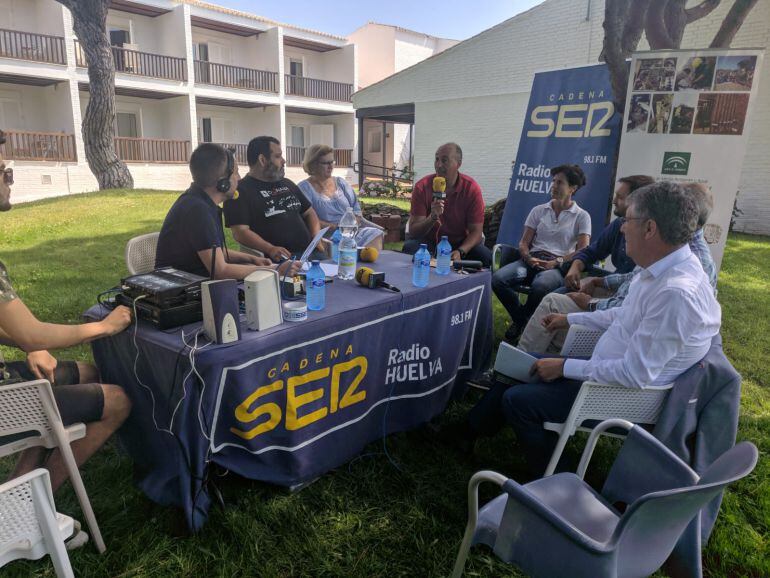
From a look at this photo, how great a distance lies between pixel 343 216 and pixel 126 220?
649 cm

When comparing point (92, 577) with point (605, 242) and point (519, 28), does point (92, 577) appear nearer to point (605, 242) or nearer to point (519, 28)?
point (605, 242)

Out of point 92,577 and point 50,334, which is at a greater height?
point 50,334

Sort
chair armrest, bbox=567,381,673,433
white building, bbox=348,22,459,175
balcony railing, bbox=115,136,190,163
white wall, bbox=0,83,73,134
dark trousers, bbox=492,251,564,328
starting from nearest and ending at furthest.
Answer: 1. chair armrest, bbox=567,381,673,433
2. dark trousers, bbox=492,251,564,328
3. white wall, bbox=0,83,73,134
4. balcony railing, bbox=115,136,190,163
5. white building, bbox=348,22,459,175

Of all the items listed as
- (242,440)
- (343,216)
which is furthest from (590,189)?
(242,440)

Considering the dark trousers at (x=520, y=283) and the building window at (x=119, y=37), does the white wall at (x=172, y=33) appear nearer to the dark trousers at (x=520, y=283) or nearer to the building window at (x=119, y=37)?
the building window at (x=119, y=37)

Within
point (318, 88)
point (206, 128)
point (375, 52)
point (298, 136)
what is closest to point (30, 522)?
point (206, 128)

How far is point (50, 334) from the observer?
5.91 feet

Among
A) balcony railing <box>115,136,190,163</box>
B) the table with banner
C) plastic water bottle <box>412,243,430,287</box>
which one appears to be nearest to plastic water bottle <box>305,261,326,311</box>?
the table with banner

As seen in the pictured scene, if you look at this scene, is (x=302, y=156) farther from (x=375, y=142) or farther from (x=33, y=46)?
(x=33, y=46)

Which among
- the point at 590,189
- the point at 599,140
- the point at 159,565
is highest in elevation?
the point at 599,140

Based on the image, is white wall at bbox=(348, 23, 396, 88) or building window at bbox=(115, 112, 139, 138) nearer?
building window at bbox=(115, 112, 139, 138)

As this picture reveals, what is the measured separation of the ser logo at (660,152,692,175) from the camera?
4.75 metres

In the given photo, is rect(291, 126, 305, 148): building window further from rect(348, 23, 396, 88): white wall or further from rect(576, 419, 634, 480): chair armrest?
rect(576, 419, 634, 480): chair armrest

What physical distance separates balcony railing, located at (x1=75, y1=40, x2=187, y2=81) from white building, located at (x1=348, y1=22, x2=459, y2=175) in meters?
8.66
